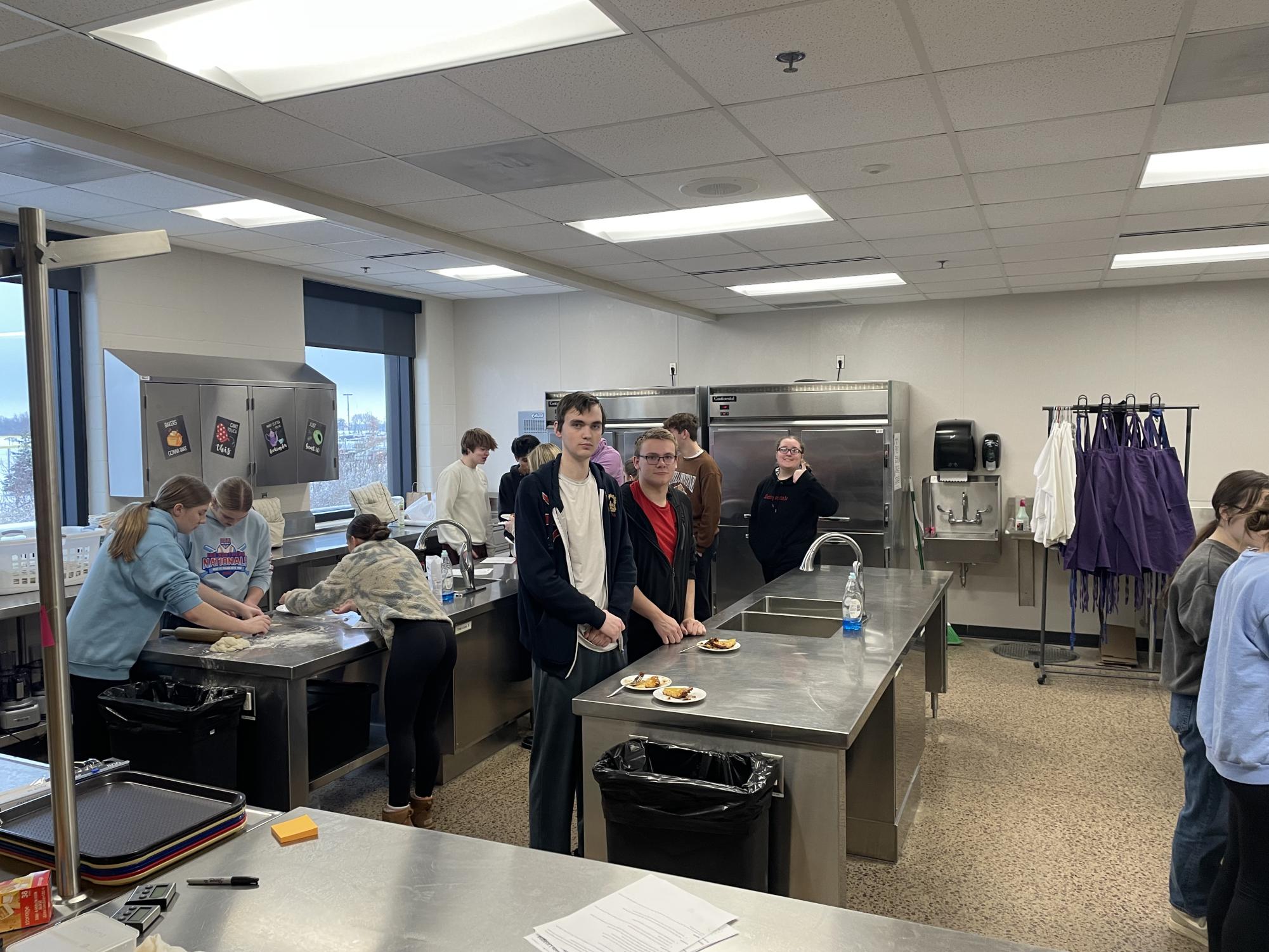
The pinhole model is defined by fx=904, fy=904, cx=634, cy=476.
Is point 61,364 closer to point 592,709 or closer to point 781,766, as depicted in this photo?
point 592,709

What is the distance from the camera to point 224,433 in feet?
18.1

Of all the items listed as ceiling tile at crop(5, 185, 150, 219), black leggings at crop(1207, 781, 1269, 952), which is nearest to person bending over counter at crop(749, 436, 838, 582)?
black leggings at crop(1207, 781, 1269, 952)

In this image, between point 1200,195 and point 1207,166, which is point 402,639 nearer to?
point 1207,166

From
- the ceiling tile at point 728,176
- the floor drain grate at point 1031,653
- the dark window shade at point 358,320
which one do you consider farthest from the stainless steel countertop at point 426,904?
the dark window shade at point 358,320

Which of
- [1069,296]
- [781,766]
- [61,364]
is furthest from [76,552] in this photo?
[1069,296]

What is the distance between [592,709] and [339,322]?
5.26 m

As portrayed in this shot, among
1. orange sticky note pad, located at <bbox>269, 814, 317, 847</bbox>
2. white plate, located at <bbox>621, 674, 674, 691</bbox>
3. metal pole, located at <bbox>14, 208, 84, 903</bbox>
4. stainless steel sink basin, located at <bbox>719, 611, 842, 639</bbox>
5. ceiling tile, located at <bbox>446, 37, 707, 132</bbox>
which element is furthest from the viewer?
stainless steel sink basin, located at <bbox>719, 611, 842, 639</bbox>

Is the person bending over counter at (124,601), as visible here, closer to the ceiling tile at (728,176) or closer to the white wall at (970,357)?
the ceiling tile at (728,176)

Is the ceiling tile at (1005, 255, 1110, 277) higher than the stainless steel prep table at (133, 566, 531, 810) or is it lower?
higher

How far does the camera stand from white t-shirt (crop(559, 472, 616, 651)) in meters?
2.96

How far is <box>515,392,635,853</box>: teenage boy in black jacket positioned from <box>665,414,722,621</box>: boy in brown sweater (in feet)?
7.01

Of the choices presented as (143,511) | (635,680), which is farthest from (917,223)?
(143,511)

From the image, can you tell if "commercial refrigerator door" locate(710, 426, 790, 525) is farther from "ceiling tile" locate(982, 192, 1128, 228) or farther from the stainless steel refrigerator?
"ceiling tile" locate(982, 192, 1128, 228)

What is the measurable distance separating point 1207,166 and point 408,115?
10.0ft
